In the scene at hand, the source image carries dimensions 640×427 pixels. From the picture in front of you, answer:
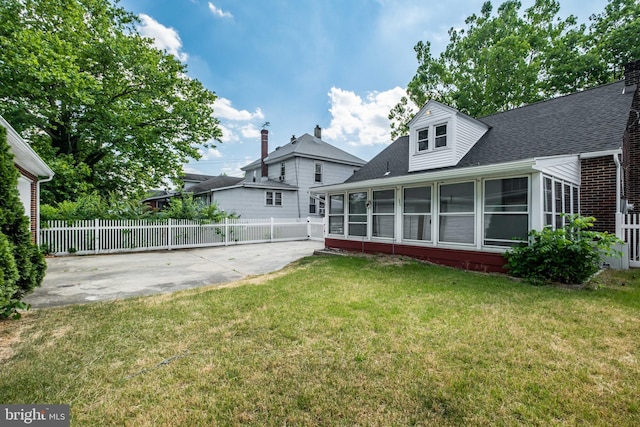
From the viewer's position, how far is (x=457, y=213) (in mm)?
7438

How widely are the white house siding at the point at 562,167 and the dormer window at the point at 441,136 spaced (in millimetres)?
3217

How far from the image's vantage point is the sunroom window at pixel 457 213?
7.19m

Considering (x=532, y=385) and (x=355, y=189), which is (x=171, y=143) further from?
(x=532, y=385)

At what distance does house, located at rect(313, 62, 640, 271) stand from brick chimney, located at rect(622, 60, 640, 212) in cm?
2

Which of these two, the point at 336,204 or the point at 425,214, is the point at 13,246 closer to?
the point at 425,214

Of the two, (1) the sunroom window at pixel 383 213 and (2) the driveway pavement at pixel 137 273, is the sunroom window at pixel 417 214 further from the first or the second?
(2) the driveway pavement at pixel 137 273

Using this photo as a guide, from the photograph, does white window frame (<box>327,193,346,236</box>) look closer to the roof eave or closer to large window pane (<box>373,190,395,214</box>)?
the roof eave

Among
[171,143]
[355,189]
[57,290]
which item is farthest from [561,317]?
[171,143]

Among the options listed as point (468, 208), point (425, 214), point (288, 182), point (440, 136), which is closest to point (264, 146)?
point (288, 182)

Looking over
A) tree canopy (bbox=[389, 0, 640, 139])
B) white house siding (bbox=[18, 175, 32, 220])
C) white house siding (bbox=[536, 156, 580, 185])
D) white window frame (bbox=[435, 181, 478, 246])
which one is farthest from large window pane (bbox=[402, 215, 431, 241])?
tree canopy (bbox=[389, 0, 640, 139])

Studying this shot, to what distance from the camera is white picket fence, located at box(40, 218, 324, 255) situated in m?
9.82

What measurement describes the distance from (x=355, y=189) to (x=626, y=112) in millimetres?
7588

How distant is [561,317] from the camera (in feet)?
12.4

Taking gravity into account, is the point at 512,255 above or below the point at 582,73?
below
